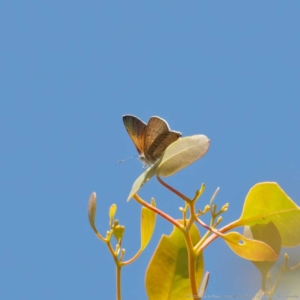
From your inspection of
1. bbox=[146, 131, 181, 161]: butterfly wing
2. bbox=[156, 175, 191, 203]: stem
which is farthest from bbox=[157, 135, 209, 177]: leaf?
bbox=[146, 131, 181, 161]: butterfly wing

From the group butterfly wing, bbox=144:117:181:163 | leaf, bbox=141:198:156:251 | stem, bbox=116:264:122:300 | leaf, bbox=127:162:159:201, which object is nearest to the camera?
leaf, bbox=127:162:159:201

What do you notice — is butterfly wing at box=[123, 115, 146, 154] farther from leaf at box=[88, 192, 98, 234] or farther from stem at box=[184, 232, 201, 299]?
stem at box=[184, 232, 201, 299]

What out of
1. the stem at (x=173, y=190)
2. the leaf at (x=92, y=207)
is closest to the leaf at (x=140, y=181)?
the stem at (x=173, y=190)

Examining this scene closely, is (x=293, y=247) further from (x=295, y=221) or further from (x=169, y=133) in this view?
(x=169, y=133)

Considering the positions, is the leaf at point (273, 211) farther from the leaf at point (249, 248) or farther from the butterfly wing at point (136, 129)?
the butterfly wing at point (136, 129)

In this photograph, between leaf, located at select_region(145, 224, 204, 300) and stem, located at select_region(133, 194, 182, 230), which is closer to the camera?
stem, located at select_region(133, 194, 182, 230)

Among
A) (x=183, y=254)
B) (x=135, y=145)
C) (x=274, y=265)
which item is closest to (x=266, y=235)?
(x=274, y=265)

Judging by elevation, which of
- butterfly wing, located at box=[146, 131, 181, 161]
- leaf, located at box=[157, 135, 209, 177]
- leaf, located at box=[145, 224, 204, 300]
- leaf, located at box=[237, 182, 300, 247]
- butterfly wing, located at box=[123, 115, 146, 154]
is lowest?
leaf, located at box=[145, 224, 204, 300]
